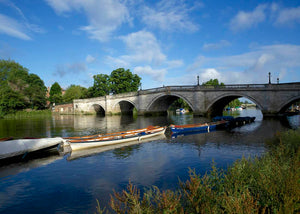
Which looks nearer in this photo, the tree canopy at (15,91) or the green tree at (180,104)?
the tree canopy at (15,91)

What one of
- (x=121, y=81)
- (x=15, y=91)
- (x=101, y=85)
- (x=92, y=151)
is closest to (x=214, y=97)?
(x=92, y=151)

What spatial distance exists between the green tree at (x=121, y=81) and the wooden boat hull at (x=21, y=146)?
56557 millimetres

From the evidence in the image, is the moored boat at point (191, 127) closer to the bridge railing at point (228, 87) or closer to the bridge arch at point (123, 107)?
the bridge railing at point (228, 87)

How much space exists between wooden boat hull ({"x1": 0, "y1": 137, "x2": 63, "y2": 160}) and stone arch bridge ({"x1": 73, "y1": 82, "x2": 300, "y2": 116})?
30347 mm

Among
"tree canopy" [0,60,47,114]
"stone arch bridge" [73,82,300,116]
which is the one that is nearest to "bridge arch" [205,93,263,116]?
"stone arch bridge" [73,82,300,116]

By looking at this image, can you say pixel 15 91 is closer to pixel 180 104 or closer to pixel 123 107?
pixel 123 107

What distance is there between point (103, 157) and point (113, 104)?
49.3 m

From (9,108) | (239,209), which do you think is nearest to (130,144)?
(239,209)

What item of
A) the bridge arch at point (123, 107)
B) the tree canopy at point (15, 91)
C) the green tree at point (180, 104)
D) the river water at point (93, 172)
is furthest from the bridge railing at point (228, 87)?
the tree canopy at point (15, 91)

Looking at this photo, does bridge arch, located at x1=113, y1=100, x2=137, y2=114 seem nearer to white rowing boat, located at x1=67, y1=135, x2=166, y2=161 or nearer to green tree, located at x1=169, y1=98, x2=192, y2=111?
green tree, located at x1=169, y1=98, x2=192, y2=111

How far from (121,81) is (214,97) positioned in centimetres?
4075

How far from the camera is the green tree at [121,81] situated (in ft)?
231

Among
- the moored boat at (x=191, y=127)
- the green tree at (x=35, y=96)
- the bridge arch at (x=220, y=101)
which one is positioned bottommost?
the moored boat at (x=191, y=127)

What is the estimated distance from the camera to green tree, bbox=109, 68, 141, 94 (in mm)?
70475
